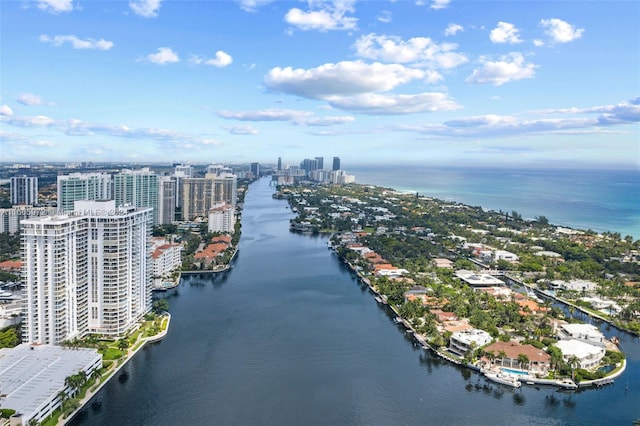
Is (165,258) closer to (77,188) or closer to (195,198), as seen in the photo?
(77,188)

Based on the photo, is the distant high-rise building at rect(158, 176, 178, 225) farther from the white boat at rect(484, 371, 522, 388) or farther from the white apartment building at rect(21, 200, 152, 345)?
the white boat at rect(484, 371, 522, 388)

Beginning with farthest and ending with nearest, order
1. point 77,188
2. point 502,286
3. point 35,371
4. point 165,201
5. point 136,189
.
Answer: point 165,201, point 136,189, point 77,188, point 502,286, point 35,371

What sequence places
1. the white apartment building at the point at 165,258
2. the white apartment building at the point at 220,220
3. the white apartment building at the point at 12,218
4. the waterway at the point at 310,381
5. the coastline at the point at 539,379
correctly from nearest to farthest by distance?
the waterway at the point at 310,381, the coastline at the point at 539,379, the white apartment building at the point at 165,258, the white apartment building at the point at 12,218, the white apartment building at the point at 220,220

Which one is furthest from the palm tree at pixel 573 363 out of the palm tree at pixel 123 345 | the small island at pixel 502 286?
the palm tree at pixel 123 345

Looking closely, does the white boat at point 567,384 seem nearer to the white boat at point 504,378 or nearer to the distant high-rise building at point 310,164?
the white boat at point 504,378

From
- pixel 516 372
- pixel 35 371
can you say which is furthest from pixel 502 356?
pixel 35 371

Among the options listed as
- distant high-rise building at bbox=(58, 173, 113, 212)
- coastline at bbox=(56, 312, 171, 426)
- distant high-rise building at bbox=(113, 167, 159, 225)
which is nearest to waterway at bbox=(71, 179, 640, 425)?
coastline at bbox=(56, 312, 171, 426)
